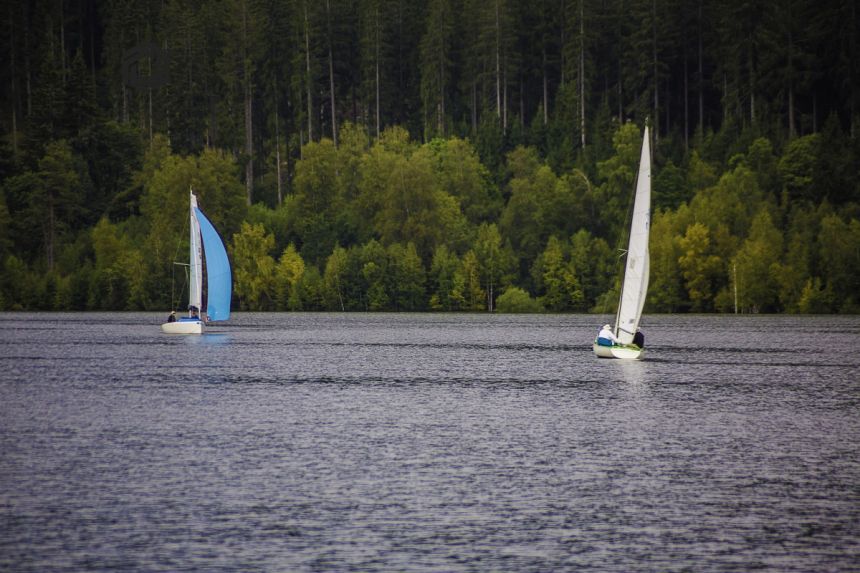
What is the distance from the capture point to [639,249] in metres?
86.1

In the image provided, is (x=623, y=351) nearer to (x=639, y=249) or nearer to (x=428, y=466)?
(x=639, y=249)

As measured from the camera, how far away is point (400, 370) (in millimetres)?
84500

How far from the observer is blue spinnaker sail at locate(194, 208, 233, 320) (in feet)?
427

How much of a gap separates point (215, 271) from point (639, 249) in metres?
59.0

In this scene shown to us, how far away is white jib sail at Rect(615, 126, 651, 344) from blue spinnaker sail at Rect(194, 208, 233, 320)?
177 feet

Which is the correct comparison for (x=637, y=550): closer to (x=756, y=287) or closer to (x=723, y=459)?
(x=723, y=459)

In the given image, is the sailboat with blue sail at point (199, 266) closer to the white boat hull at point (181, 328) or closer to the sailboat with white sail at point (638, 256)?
the white boat hull at point (181, 328)

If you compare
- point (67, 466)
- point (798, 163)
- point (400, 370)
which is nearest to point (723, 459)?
point (67, 466)

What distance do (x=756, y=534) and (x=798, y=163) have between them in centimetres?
15995

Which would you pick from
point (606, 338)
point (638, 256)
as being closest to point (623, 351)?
point (606, 338)

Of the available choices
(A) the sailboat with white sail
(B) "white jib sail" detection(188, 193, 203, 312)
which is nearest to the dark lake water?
(A) the sailboat with white sail

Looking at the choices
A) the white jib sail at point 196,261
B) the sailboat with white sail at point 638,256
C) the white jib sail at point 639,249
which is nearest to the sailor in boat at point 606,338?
the sailboat with white sail at point 638,256

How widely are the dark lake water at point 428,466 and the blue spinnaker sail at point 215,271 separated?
4144 cm

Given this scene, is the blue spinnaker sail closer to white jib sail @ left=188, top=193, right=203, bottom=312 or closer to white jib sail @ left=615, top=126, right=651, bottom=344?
white jib sail @ left=188, top=193, right=203, bottom=312
